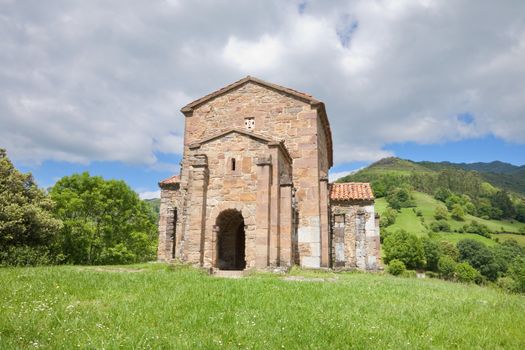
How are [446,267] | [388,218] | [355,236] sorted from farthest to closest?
1. [388,218]
2. [446,267]
3. [355,236]

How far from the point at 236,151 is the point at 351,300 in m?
9.84

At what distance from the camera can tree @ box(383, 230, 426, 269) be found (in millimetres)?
63219

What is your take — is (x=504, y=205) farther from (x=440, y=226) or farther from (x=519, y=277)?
(x=519, y=277)

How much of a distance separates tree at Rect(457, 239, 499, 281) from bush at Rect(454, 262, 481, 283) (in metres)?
5.03

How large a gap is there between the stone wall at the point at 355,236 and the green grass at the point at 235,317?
12161mm

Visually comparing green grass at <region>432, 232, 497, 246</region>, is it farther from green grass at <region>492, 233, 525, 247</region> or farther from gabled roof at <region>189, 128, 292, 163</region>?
gabled roof at <region>189, 128, 292, 163</region>

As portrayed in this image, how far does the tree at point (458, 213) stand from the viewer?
87438 millimetres

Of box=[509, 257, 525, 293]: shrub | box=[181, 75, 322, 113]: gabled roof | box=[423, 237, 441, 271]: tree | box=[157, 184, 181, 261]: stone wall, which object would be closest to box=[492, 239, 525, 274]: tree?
box=[423, 237, 441, 271]: tree

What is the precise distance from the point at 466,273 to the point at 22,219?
206 feet

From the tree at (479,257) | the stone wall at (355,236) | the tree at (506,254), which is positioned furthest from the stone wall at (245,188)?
the tree at (479,257)

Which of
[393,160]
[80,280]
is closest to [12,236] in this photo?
[80,280]

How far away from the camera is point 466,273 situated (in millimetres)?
58562

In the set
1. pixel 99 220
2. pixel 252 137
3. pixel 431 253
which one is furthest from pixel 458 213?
pixel 252 137

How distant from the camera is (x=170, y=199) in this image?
2233cm
